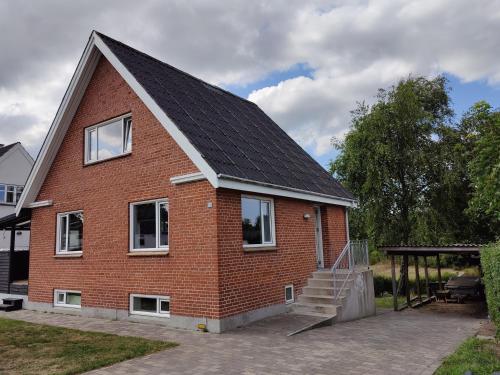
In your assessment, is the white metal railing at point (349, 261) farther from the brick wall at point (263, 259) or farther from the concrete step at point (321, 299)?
the brick wall at point (263, 259)

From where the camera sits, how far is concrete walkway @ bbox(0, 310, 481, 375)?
6.82 meters

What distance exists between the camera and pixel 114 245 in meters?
12.0

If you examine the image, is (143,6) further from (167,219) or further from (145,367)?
(145,367)

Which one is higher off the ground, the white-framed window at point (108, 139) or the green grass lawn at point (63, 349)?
the white-framed window at point (108, 139)

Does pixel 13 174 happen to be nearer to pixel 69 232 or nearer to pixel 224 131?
pixel 69 232

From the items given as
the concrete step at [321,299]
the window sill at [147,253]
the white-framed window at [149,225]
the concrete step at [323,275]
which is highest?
the white-framed window at [149,225]

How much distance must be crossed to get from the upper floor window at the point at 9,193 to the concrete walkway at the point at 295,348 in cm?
2331

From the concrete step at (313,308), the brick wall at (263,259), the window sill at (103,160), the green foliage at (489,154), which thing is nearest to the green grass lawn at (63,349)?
the brick wall at (263,259)

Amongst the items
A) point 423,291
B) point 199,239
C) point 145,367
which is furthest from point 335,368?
point 423,291

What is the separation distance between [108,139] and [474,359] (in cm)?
1109

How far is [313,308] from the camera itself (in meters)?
11.6

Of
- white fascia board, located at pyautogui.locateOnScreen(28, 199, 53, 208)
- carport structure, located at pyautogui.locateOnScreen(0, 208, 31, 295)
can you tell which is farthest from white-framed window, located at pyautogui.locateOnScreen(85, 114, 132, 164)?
carport structure, located at pyautogui.locateOnScreen(0, 208, 31, 295)

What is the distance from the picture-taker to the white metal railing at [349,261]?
A: 12.5 meters

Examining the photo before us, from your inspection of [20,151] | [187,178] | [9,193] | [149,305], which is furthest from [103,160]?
[20,151]
